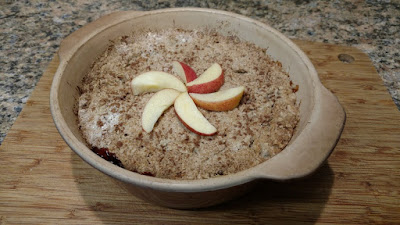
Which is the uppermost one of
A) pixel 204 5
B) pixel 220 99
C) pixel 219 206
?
pixel 220 99

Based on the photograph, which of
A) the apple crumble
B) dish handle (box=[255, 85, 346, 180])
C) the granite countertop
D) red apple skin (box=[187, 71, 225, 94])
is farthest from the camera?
the granite countertop

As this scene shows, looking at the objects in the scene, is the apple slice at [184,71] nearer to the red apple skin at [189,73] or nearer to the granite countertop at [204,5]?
the red apple skin at [189,73]

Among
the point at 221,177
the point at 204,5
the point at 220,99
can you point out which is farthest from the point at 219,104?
the point at 204,5

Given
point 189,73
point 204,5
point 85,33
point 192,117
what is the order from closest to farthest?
1. point 192,117
2. point 189,73
3. point 85,33
4. point 204,5

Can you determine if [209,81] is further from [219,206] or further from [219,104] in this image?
[219,206]

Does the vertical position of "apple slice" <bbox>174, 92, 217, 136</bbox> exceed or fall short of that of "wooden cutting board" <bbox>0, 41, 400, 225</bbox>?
it exceeds it

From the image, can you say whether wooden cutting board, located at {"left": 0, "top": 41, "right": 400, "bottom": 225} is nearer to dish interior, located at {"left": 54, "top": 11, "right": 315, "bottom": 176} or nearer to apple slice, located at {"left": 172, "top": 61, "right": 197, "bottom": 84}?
dish interior, located at {"left": 54, "top": 11, "right": 315, "bottom": 176}

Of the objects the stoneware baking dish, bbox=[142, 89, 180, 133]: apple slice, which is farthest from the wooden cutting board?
bbox=[142, 89, 180, 133]: apple slice

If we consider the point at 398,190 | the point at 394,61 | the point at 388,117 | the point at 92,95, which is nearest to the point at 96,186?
the point at 92,95
